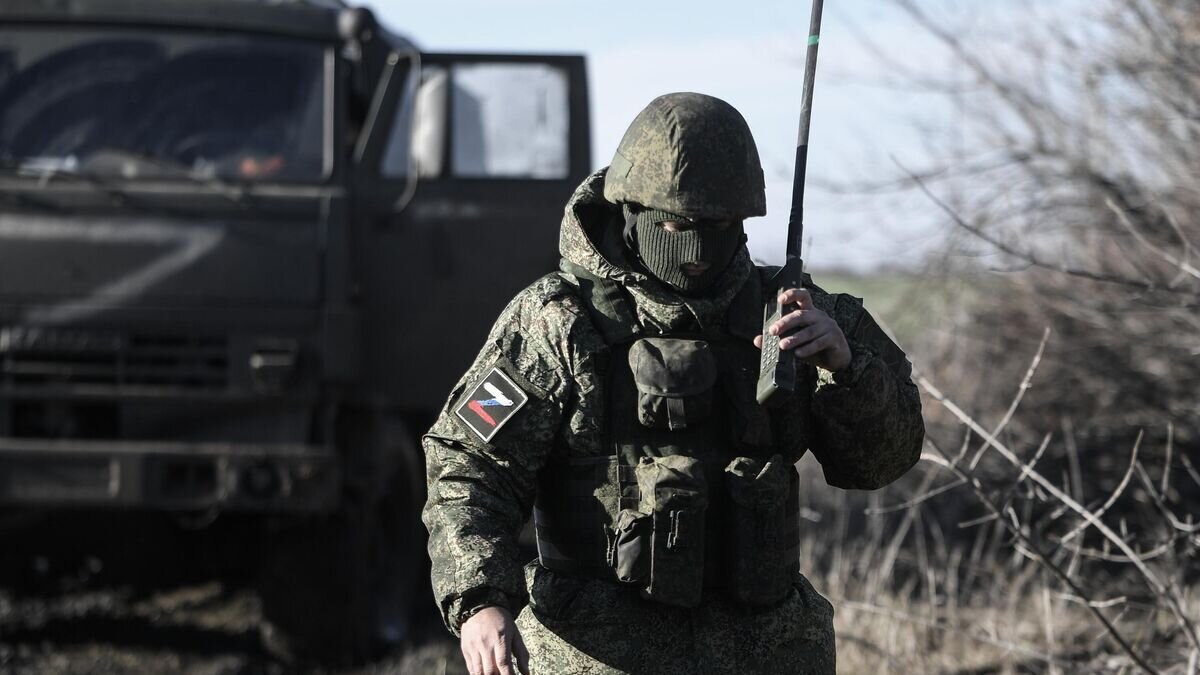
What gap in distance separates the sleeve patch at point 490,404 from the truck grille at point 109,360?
291 cm

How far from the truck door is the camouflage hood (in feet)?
9.27

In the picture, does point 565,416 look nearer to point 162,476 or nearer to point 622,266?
point 622,266

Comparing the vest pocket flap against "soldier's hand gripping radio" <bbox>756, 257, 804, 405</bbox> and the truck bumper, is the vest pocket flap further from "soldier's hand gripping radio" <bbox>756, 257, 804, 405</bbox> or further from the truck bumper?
the truck bumper

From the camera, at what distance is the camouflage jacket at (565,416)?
2.58 meters

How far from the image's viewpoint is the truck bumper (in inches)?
207

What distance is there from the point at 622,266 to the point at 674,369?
8.9 inches

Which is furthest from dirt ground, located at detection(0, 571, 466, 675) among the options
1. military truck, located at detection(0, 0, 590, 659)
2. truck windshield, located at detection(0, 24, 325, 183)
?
truck windshield, located at detection(0, 24, 325, 183)

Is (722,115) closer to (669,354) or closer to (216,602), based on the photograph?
(669,354)

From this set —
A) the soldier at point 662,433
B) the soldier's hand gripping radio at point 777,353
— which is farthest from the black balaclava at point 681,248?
the soldier's hand gripping radio at point 777,353

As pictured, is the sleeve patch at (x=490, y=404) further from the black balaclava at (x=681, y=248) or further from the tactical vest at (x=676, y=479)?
the black balaclava at (x=681, y=248)

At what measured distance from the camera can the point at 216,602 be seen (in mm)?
6875

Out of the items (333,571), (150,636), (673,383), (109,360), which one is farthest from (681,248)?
(150,636)

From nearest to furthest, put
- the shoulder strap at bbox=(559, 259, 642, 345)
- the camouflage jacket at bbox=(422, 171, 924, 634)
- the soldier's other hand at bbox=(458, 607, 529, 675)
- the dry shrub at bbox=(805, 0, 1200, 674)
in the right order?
the soldier's other hand at bbox=(458, 607, 529, 675) < the camouflage jacket at bbox=(422, 171, 924, 634) < the shoulder strap at bbox=(559, 259, 642, 345) < the dry shrub at bbox=(805, 0, 1200, 674)

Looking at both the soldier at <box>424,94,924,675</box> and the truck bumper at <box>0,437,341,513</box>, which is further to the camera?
the truck bumper at <box>0,437,341,513</box>
